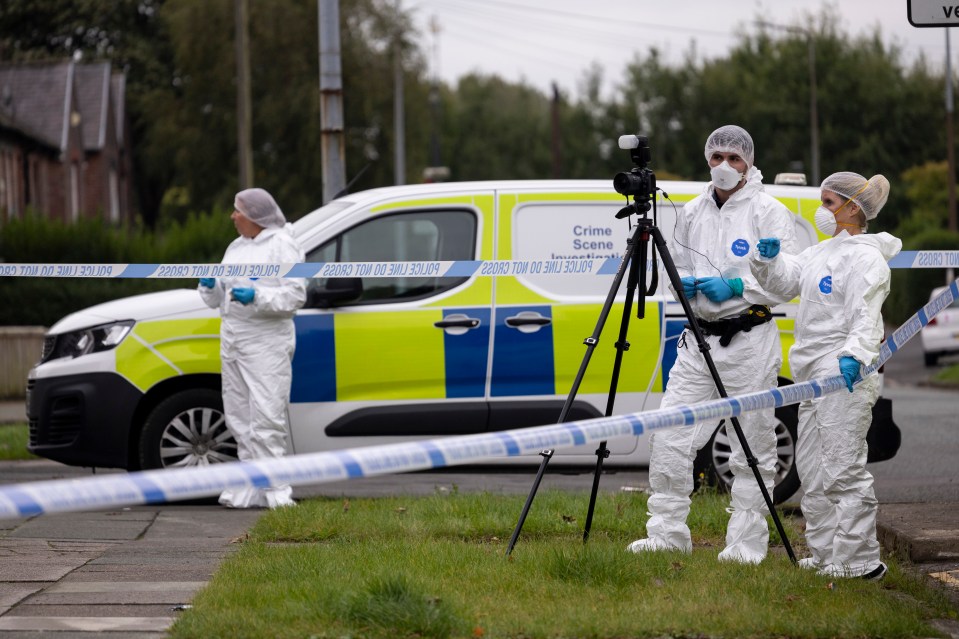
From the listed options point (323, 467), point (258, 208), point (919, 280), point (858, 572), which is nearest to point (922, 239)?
point (919, 280)

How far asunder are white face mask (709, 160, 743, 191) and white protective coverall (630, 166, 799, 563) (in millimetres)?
105

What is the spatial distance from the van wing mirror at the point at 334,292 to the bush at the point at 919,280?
98.9 feet

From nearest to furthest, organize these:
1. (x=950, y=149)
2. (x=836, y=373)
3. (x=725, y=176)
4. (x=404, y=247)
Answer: (x=836, y=373), (x=725, y=176), (x=404, y=247), (x=950, y=149)

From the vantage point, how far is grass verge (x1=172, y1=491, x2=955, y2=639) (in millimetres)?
4711

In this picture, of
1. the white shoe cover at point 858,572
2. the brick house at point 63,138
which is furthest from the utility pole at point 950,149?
the white shoe cover at point 858,572

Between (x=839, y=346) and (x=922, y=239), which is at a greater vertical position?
(x=922, y=239)

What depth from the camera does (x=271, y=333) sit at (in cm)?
790

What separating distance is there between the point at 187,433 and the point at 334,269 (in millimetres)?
1498

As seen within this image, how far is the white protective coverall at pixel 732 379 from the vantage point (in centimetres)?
601

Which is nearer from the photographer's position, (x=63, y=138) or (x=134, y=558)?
(x=134, y=558)

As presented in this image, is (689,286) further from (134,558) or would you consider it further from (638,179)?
(134,558)

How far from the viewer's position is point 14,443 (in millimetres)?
11312

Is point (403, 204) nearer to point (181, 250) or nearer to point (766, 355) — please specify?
point (766, 355)

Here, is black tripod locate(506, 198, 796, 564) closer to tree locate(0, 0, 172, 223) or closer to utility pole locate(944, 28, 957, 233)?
utility pole locate(944, 28, 957, 233)
